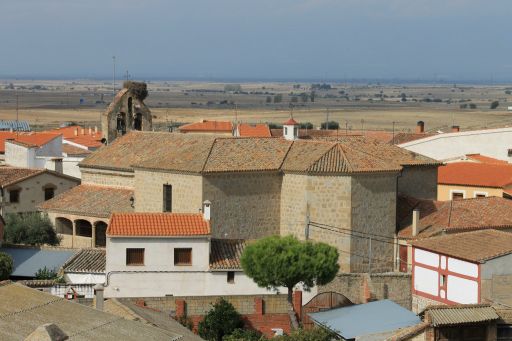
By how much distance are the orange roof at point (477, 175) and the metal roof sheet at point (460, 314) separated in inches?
884

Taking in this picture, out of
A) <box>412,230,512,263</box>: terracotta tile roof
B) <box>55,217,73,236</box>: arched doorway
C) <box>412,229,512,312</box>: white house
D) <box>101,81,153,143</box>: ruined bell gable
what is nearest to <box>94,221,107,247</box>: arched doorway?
<box>55,217,73,236</box>: arched doorway

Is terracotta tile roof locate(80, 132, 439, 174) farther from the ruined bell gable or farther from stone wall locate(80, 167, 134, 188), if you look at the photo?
the ruined bell gable

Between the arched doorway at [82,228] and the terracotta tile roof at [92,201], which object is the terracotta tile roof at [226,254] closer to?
the terracotta tile roof at [92,201]

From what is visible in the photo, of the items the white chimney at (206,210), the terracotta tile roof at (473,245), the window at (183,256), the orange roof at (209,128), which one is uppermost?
the white chimney at (206,210)

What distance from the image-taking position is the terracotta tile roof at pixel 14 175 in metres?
→ 49.6

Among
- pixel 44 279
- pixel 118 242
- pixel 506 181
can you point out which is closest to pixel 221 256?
pixel 118 242

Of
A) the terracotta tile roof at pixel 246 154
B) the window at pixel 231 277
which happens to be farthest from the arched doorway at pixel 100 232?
the window at pixel 231 277

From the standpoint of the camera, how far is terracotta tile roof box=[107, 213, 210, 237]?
3434 centimetres

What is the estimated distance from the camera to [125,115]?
2084 inches

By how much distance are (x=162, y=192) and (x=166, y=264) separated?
7.25 m

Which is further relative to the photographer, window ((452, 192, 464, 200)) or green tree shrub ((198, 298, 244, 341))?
window ((452, 192, 464, 200))

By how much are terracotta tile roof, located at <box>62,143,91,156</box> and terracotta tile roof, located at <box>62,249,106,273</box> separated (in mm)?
26839

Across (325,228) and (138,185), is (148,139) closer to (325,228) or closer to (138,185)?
(138,185)

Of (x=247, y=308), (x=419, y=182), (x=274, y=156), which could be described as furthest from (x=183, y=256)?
(x=419, y=182)
